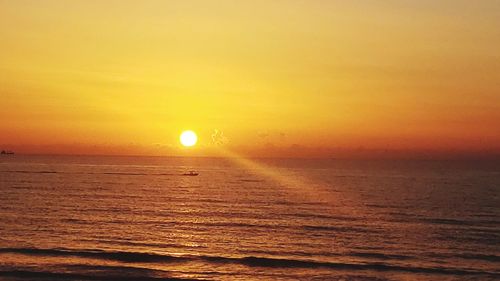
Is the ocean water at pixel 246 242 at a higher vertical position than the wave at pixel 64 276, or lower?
higher

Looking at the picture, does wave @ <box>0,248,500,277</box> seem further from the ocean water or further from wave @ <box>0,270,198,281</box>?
wave @ <box>0,270,198,281</box>

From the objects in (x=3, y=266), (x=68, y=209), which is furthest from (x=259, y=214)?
(x=3, y=266)

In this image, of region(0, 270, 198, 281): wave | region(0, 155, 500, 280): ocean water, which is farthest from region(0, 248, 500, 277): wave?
region(0, 270, 198, 281): wave

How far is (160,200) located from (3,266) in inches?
2949

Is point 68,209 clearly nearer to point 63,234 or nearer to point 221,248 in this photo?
point 63,234

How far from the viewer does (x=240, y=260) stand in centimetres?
5469

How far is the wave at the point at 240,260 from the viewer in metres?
51.0

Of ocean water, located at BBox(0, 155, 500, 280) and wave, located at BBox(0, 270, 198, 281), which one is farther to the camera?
ocean water, located at BBox(0, 155, 500, 280)

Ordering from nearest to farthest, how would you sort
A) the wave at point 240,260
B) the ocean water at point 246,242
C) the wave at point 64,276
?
the wave at point 64,276, the ocean water at point 246,242, the wave at point 240,260

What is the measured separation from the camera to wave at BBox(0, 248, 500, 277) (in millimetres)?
51031

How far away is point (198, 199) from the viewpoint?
127125mm

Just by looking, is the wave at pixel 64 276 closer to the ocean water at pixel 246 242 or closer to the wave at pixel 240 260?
the ocean water at pixel 246 242

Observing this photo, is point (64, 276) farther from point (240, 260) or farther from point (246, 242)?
point (246, 242)

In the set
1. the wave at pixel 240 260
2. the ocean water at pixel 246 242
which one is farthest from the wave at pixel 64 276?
the wave at pixel 240 260
